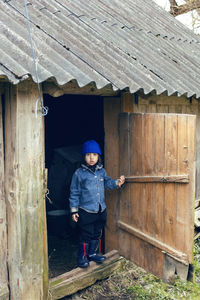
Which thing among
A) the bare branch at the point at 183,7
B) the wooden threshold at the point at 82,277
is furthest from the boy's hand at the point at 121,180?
the bare branch at the point at 183,7

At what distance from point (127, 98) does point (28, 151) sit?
190cm

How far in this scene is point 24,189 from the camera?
342 cm

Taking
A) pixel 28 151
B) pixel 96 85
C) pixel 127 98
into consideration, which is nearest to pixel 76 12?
pixel 127 98

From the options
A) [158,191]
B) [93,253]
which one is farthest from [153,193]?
[93,253]

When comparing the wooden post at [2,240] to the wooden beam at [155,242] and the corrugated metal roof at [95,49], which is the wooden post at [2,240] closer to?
the corrugated metal roof at [95,49]

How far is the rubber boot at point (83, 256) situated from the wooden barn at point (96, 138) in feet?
0.28

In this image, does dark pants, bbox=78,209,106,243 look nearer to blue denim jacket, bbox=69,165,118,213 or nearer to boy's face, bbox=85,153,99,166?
blue denim jacket, bbox=69,165,118,213

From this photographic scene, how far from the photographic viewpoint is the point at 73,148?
6359mm

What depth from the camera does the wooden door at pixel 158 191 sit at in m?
4.18

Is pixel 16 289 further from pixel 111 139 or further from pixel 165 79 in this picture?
pixel 165 79

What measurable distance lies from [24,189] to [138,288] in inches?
85.5

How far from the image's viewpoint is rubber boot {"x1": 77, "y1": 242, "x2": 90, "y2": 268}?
4621 mm

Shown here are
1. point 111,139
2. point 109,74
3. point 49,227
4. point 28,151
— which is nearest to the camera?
point 28,151

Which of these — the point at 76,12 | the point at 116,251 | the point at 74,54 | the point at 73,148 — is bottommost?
the point at 116,251
